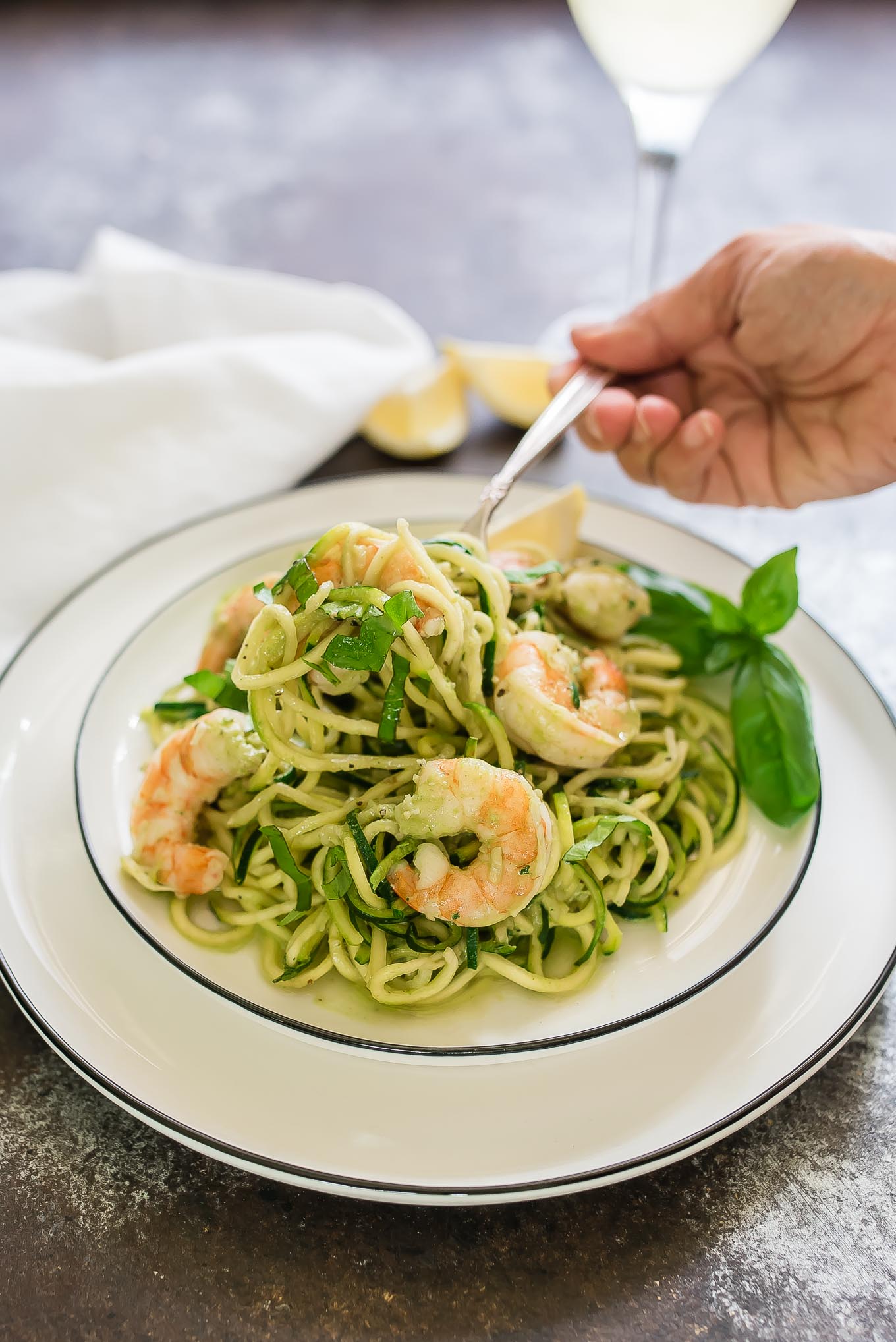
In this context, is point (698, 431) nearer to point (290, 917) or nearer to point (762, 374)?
point (762, 374)

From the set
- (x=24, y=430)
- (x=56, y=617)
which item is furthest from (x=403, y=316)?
(x=56, y=617)

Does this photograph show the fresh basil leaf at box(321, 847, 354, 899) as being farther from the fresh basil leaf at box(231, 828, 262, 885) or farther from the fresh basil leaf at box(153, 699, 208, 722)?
the fresh basil leaf at box(153, 699, 208, 722)

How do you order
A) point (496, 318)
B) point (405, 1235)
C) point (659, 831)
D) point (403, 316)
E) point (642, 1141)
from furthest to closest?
point (496, 318) < point (403, 316) < point (659, 831) < point (405, 1235) < point (642, 1141)

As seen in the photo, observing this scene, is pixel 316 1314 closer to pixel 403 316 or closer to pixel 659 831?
pixel 659 831

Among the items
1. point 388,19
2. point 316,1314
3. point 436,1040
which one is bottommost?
point 316,1314

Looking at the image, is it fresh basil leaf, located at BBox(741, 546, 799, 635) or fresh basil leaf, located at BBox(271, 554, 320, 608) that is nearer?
fresh basil leaf, located at BBox(271, 554, 320, 608)

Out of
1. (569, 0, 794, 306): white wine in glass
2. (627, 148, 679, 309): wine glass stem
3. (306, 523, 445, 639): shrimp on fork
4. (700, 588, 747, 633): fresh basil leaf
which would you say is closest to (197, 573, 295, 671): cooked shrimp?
(306, 523, 445, 639): shrimp on fork

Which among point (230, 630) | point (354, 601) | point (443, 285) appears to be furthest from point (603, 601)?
point (443, 285)

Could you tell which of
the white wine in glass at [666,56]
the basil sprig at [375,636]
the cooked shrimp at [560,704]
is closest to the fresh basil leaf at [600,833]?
the cooked shrimp at [560,704]
